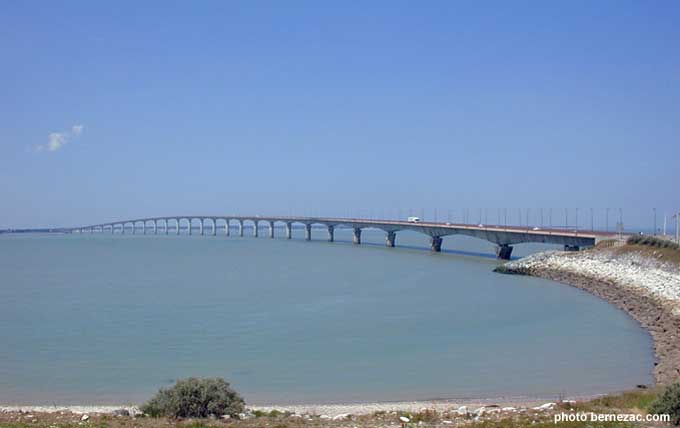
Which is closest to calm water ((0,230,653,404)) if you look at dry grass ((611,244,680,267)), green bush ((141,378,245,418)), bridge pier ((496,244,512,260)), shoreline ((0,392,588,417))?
shoreline ((0,392,588,417))

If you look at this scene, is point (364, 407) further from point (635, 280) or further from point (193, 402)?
point (635, 280)

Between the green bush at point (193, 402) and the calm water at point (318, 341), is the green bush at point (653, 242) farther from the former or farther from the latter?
the green bush at point (193, 402)

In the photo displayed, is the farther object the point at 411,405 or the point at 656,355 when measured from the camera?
the point at 656,355

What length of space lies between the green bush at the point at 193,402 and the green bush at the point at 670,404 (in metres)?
7.28

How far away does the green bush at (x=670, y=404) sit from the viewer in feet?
34.4

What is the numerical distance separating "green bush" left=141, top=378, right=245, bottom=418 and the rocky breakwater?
10.8 metres

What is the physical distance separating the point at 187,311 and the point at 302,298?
23.9 ft

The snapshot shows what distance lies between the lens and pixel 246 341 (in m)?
23.8

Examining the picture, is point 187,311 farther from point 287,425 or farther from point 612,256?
point 612,256

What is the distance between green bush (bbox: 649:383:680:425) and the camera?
10.5 metres

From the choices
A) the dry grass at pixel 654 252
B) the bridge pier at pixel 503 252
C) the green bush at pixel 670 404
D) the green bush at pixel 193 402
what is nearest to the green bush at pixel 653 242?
the dry grass at pixel 654 252

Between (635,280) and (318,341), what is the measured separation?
21913mm

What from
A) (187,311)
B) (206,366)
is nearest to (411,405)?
(206,366)

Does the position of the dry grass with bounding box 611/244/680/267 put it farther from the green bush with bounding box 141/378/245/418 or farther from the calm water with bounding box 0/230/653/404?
the green bush with bounding box 141/378/245/418
